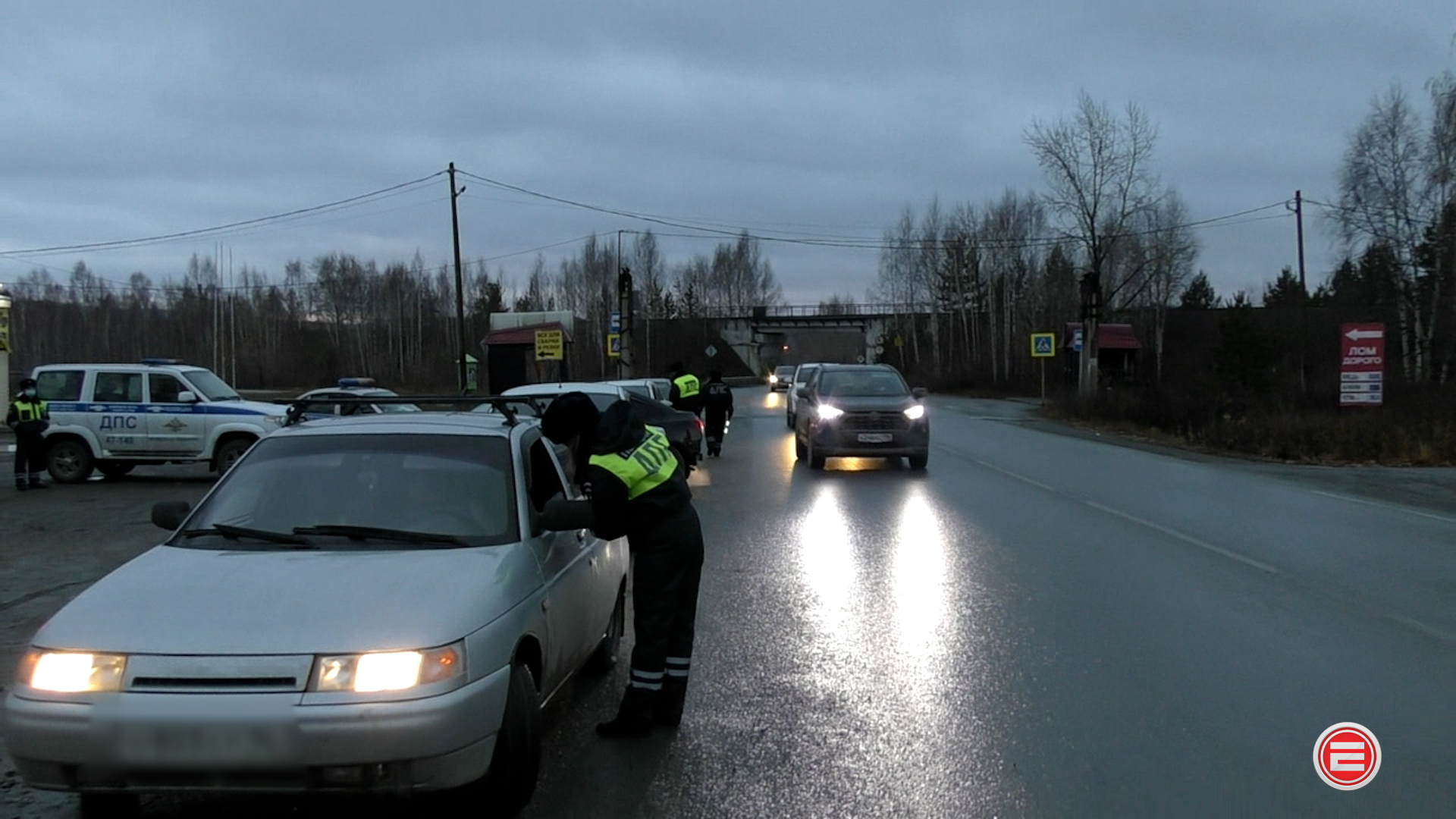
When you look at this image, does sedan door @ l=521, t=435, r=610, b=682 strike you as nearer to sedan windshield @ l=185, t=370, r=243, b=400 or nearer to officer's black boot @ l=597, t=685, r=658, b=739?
officer's black boot @ l=597, t=685, r=658, b=739

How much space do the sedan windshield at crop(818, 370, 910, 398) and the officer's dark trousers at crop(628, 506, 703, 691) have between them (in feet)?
45.8

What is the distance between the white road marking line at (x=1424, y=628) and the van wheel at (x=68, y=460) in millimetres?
18133

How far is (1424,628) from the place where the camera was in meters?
7.27

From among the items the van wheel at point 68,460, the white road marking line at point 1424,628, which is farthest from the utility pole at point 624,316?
the white road marking line at point 1424,628

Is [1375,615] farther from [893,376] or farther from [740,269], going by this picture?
[740,269]

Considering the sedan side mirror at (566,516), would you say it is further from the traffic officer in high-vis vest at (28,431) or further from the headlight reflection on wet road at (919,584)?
the traffic officer in high-vis vest at (28,431)

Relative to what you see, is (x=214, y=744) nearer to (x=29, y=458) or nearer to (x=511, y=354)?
(x=29, y=458)

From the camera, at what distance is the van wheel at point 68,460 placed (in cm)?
1788

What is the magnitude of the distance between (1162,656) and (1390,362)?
50770 mm

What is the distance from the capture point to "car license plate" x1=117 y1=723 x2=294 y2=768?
359 cm

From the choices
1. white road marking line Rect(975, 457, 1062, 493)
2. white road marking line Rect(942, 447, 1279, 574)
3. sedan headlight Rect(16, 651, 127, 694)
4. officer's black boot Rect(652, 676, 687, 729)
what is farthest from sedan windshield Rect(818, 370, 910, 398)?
sedan headlight Rect(16, 651, 127, 694)

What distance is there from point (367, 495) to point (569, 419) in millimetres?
985

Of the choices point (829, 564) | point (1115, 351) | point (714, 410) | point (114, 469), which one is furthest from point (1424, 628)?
point (1115, 351)

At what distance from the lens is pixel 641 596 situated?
17.0ft
